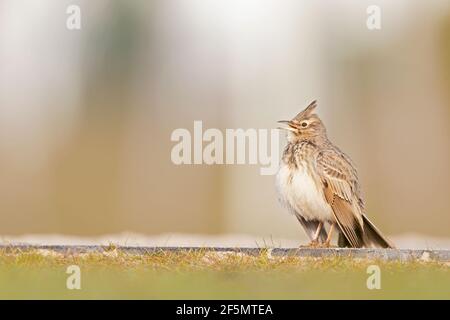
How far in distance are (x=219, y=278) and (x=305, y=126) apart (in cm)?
109

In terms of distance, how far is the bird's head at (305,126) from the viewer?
204 inches

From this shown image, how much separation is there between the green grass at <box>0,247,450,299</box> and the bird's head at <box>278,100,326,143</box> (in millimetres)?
820

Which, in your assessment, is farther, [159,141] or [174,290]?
[159,141]

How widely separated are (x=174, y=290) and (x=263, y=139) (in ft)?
3.63

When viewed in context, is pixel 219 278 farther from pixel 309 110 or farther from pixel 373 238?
pixel 309 110

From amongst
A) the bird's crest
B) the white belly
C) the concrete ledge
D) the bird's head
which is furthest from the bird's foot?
the bird's crest

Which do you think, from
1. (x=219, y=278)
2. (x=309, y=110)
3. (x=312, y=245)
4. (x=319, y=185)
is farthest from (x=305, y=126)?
(x=219, y=278)

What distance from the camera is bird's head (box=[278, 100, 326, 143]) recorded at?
17.0 feet

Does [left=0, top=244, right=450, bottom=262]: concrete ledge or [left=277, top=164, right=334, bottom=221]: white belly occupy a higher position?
[left=277, top=164, right=334, bottom=221]: white belly

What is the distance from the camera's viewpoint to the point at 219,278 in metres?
4.70

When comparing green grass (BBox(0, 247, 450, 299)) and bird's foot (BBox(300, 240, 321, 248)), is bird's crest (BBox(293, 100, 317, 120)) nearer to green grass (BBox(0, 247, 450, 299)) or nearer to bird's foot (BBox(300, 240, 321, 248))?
bird's foot (BBox(300, 240, 321, 248))

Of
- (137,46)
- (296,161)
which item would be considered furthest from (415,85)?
(137,46)

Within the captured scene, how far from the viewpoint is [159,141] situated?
5.22 m
